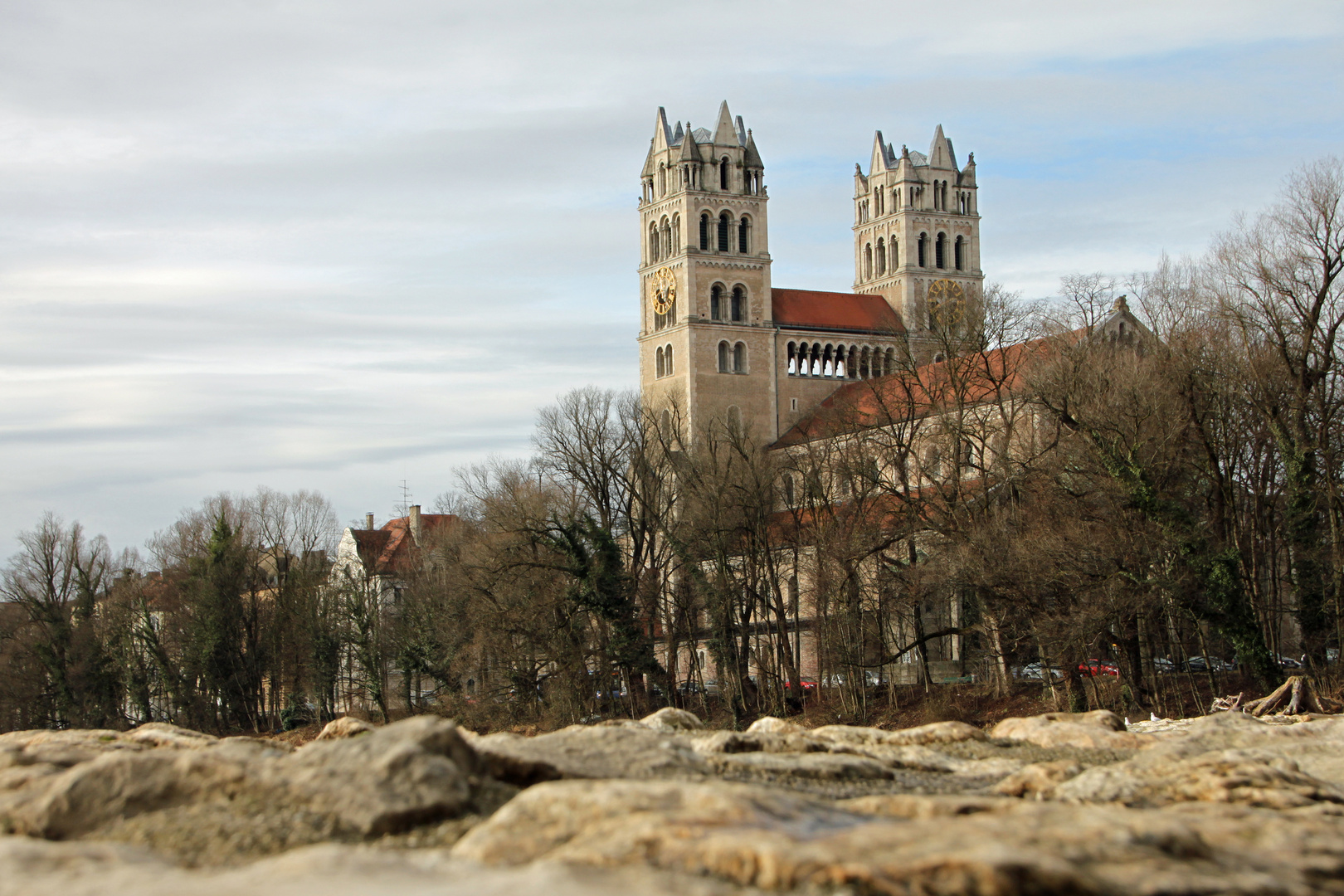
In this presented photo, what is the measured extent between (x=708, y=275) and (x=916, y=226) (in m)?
18.8

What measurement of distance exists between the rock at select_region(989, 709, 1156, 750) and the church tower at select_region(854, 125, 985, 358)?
79.6 m

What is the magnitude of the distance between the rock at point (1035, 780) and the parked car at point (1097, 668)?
25806mm

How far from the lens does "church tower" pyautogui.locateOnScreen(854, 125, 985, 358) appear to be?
10244cm

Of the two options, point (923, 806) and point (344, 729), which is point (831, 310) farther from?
point (923, 806)

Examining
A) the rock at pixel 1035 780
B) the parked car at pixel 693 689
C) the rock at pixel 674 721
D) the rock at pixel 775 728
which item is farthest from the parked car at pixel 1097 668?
the rock at pixel 1035 780

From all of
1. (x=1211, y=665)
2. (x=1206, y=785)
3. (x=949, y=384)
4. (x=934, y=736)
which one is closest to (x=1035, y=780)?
(x=1206, y=785)

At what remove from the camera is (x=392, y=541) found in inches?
3844

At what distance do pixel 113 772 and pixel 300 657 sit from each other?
57007 millimetres

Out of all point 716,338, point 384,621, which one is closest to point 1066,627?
point 384,621

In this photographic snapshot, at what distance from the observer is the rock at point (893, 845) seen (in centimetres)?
959

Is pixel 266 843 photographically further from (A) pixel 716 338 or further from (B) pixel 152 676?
(A) pixel 716 338

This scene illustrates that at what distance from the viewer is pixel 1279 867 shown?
11125mm

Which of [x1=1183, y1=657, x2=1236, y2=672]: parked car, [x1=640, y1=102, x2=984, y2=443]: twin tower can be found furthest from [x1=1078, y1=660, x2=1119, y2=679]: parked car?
[x1=640, y1=102, x2=984, y2=443]: twin tower

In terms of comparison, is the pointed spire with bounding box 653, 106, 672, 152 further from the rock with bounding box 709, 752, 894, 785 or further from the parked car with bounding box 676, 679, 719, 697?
the rock with bounding box 709, 752, 894, 785
